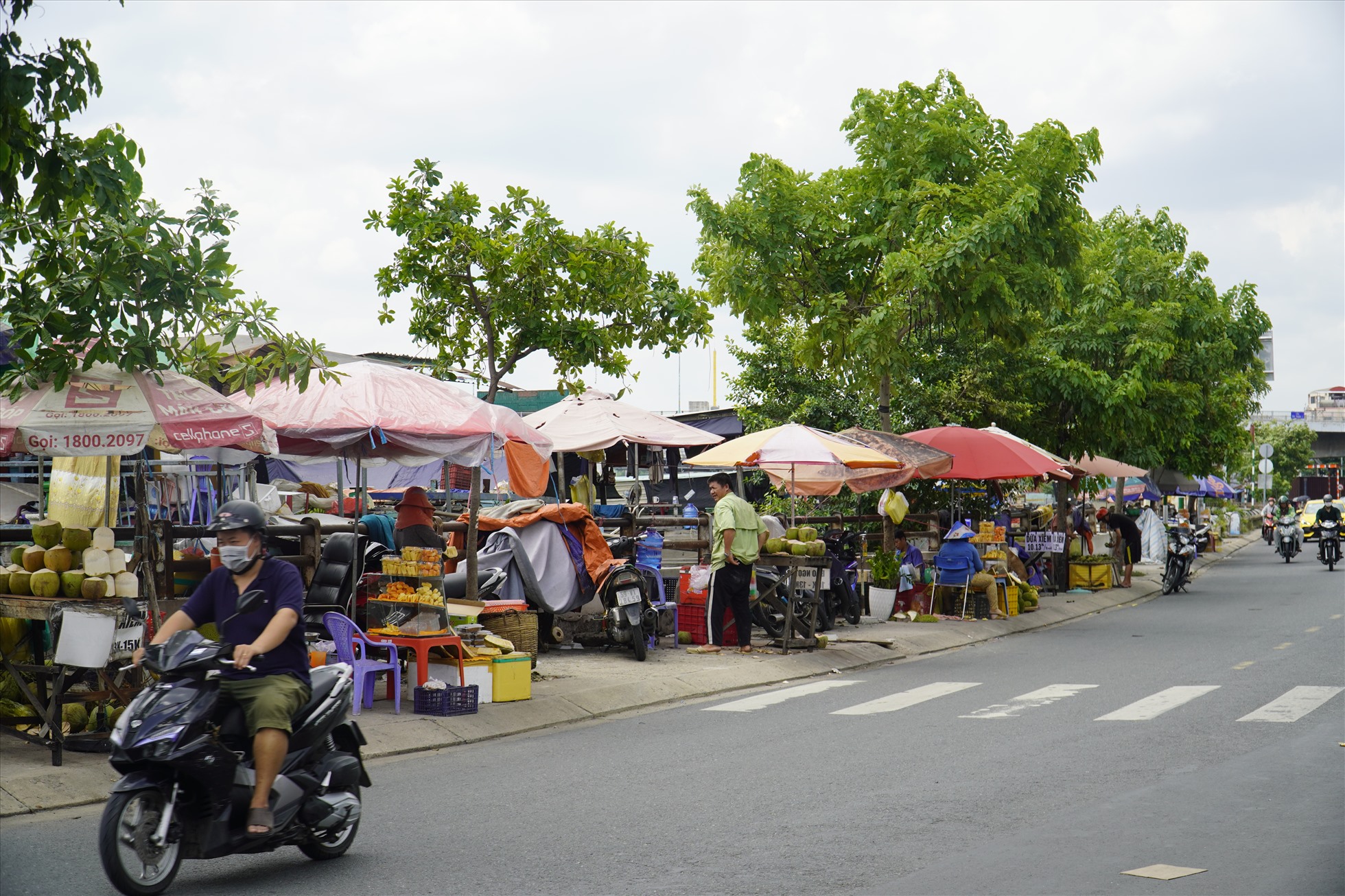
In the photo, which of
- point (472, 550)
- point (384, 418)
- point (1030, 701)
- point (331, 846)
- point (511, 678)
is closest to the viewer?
point (331, 846)

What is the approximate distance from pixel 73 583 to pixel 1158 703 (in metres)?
9.09

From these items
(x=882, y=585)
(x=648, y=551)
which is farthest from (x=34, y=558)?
(x=882, y=585)

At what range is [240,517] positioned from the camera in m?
6.24

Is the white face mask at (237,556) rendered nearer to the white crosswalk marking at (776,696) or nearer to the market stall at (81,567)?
the market stall at (81,567)

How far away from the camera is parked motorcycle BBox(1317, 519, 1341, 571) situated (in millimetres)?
32781

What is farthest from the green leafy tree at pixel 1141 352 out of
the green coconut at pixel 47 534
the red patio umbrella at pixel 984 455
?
the green coconut at pixel 47 534

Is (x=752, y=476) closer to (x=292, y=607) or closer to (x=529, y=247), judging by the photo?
(x=529, y=247)

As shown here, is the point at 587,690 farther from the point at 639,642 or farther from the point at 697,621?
the point at 697,621

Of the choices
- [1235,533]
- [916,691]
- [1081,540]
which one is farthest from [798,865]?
[1235,533]

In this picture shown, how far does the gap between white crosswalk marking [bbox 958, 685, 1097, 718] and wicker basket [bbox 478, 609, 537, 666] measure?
14.4 feet

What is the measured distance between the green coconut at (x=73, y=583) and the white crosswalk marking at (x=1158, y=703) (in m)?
7.95

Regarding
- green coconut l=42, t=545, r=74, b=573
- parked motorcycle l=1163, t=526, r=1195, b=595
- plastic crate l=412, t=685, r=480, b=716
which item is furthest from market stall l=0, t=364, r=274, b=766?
parked motorcycle l=1163, t=526, r=1195, b=595

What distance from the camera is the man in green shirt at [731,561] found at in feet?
47.5

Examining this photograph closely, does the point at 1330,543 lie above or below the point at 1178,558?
above
